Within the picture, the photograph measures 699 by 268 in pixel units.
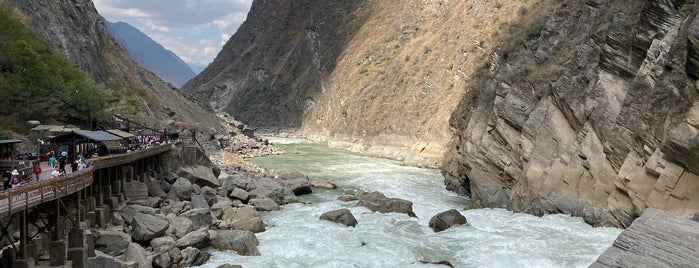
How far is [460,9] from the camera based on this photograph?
78.5 metres

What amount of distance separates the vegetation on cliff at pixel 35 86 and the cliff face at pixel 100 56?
6.48 metres

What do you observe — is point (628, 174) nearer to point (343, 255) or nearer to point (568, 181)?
point (568, 181)

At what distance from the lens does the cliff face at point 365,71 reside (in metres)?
→ 66.2

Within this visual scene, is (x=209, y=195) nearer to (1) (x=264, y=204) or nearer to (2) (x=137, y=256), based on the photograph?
(1) (x=264, y=204)

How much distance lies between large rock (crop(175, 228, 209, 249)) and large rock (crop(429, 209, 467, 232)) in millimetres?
10081

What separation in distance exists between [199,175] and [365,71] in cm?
6358

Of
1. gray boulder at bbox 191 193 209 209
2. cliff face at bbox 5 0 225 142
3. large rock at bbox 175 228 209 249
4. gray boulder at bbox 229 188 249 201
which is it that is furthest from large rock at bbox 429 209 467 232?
cliff face at bbox 5 0 225 142

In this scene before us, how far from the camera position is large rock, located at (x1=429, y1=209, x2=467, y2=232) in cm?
2317

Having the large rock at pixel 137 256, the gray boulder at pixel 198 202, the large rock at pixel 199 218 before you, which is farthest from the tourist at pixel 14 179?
the gray boulder at pixel 198 202

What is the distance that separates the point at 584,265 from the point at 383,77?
233 ft

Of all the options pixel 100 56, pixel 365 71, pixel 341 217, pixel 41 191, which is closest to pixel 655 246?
pixel 41 191

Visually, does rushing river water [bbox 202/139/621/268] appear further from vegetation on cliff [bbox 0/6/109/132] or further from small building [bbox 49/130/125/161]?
vegetation on cliff [bbox 0/6/109/132]

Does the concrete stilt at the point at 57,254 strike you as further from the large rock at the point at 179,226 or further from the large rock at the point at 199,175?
the large rock at the point at 199,175

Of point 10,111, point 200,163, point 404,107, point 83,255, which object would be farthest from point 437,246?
point 404,107
